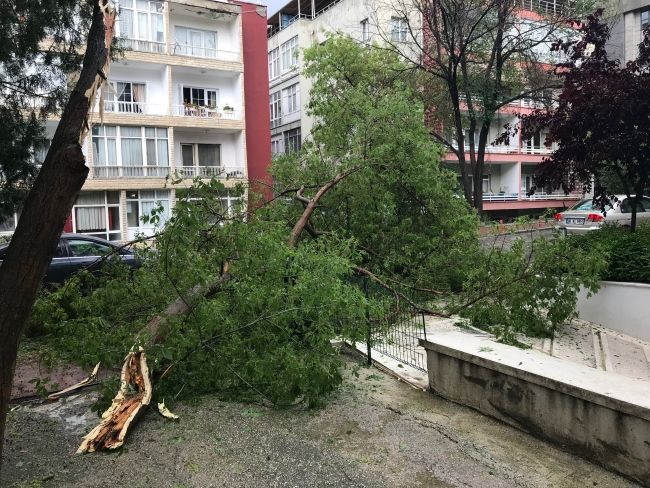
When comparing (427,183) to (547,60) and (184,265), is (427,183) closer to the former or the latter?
(184,265)

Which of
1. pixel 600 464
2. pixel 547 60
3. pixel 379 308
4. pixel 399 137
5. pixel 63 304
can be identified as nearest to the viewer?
pixel 600 464

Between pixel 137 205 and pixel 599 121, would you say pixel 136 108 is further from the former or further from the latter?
pixel 599 121

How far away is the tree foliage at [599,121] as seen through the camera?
889cm

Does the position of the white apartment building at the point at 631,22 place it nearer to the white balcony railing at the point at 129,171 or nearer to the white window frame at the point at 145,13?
the white window frame at the point at 145,13

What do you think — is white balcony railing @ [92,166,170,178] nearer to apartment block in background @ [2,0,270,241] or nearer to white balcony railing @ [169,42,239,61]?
apartment block in background @ [2,0,270,241]

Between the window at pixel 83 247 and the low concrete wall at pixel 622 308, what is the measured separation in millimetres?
8578

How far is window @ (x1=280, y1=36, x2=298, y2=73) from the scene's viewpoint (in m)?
33.6

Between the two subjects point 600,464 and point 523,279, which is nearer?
point 600,464

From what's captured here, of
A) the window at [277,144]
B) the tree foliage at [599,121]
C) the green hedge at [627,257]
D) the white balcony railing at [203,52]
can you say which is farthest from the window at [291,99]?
the green hedge at [627,257]

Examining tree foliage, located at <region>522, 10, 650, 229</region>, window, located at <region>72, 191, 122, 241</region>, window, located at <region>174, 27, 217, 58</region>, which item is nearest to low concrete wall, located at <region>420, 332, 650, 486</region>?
tree foliage, located at <region>522, 10, 650, 229</region>

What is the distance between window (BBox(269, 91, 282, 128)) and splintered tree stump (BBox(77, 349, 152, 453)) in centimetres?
3194

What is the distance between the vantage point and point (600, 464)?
12.6 feet

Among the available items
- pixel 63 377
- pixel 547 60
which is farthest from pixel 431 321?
pixel 547 60

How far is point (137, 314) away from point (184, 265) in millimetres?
1300
